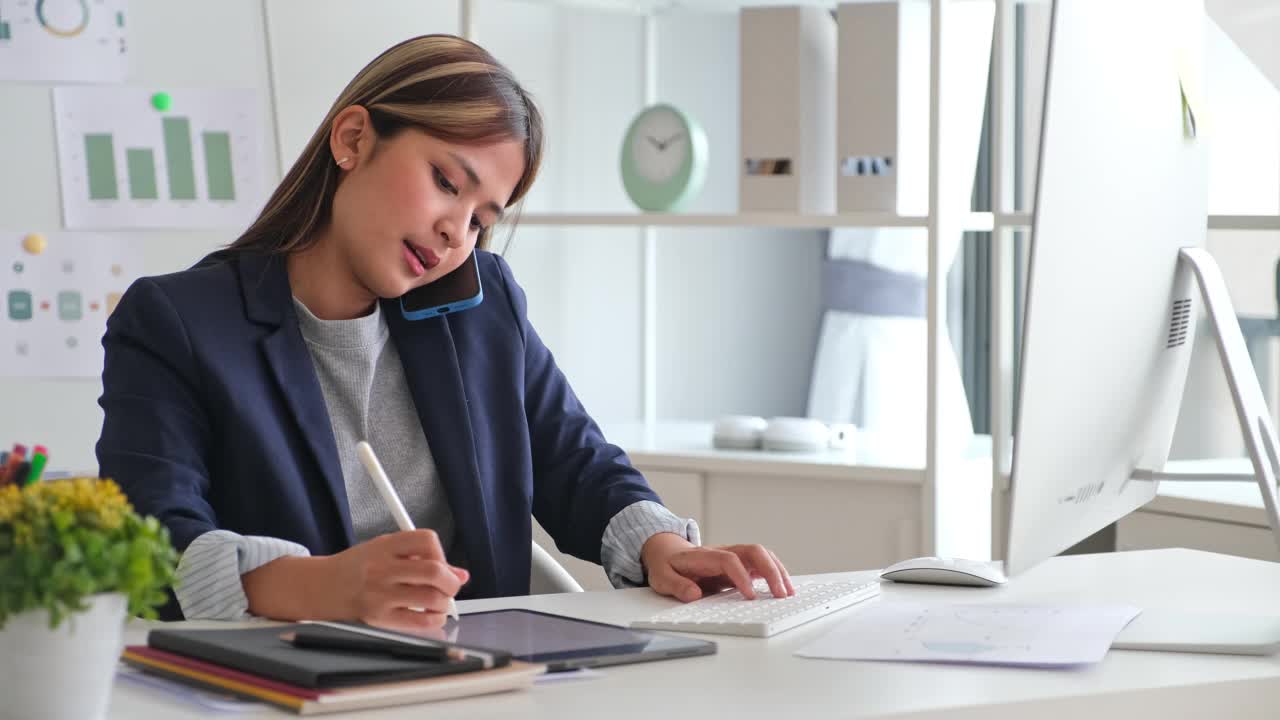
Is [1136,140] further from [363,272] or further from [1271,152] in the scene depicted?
[1271,152]

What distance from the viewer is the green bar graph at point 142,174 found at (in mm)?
2947

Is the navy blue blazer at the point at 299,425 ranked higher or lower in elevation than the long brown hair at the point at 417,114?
lower

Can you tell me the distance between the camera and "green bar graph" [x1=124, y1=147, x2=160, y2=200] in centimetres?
295

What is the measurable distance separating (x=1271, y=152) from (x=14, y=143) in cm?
236

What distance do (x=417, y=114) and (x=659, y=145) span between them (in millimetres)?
1585

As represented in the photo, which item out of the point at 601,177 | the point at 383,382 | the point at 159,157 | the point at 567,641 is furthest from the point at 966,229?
the point at 567,641

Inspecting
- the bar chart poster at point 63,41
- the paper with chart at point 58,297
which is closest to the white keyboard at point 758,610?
the paper with chart at point 58,297

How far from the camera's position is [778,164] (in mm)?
2812

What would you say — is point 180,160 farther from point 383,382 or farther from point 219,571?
point 219,571

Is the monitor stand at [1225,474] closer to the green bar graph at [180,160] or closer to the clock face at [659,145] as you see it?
the clock face at [659,145]

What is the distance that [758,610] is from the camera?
1258mm

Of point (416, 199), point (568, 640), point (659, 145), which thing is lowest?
point (568, 640)

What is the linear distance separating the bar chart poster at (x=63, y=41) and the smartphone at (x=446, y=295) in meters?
1.58

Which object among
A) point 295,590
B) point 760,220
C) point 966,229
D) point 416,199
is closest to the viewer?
point 295,590
